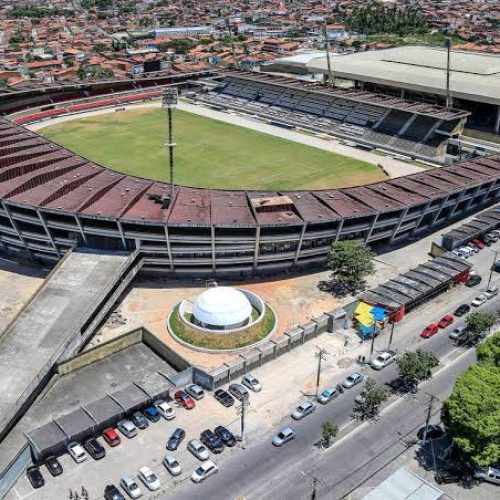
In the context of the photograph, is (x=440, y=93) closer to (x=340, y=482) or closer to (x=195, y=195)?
(x=195, y=195)

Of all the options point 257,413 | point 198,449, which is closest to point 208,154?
point 257,413

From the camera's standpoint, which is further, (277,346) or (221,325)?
(221,325)

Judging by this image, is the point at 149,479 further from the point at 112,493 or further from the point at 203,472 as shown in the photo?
the point at 203,472

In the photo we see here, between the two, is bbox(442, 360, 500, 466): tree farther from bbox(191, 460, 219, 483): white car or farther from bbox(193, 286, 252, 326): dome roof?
bbox(193, 286, 252, 326): dome roof

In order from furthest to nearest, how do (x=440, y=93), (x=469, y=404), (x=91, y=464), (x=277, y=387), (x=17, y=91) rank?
(x=17, y=91)
(x=440, y=93)
(x=277, y=387)
(x=91, y=464)
(x=469, y=404)

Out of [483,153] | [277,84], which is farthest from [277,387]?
[277,84]

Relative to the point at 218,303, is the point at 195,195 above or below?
above
